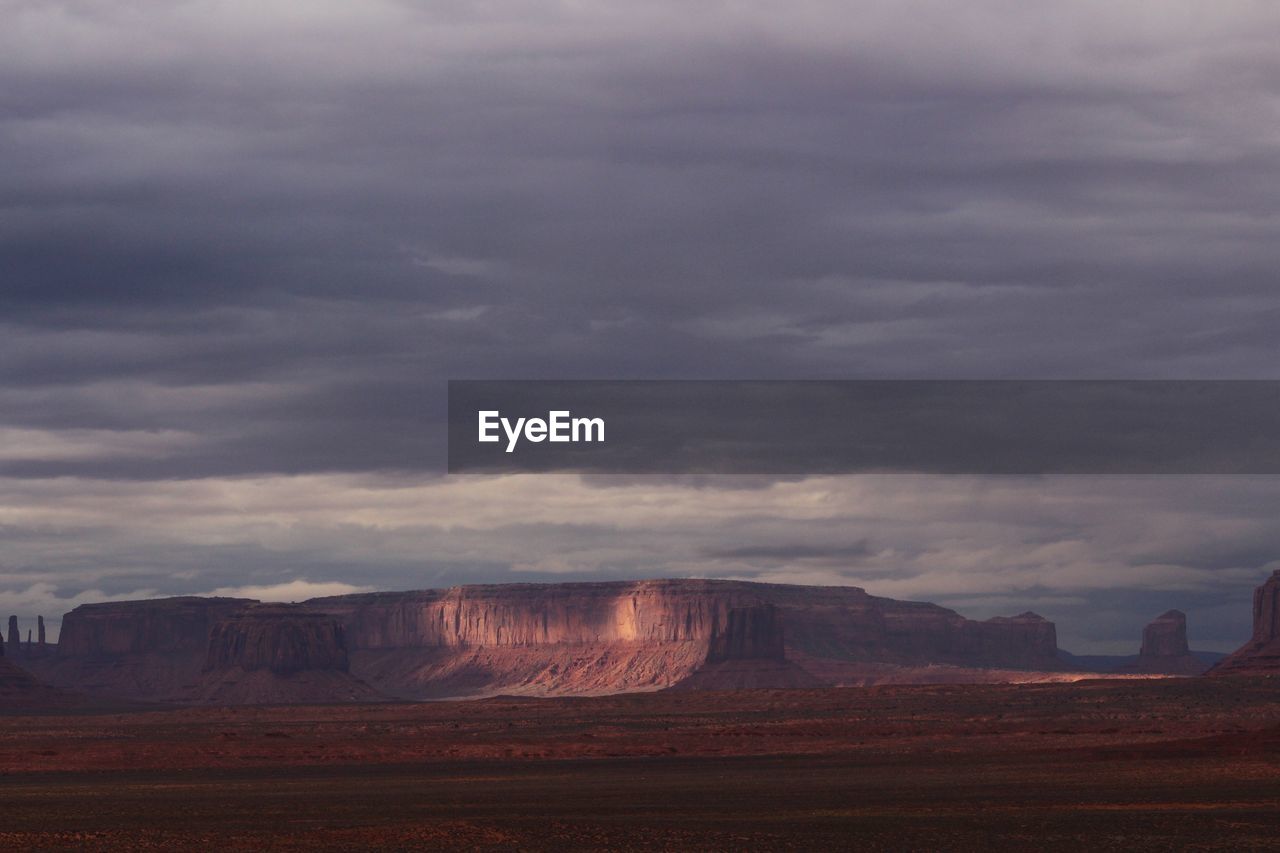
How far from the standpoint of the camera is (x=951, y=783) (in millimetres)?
80125

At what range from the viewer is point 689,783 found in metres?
84.1

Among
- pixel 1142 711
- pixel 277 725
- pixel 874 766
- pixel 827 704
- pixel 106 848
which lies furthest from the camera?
pixel 827 704

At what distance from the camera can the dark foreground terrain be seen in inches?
2344

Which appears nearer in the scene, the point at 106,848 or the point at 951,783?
the point at 106,848

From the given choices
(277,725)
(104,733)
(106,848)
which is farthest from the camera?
(277,725)

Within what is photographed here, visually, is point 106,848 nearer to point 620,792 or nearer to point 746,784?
point 620,792

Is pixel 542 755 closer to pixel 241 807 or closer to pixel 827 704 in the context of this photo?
pixel 241 807

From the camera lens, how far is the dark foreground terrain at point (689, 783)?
5953cm

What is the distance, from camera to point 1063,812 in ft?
214

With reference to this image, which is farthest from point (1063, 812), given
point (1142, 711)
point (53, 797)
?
point (1142, 711)

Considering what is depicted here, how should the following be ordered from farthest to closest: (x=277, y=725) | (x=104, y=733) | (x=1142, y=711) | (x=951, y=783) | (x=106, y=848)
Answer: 1. (x=277, y=725)
2. (x=104, y=733)
3. (x=1142, y=711)
4. (x=951, y=783)
5. (x=106, y=848)

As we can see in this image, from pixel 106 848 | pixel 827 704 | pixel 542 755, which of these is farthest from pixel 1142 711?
pixel 106 848

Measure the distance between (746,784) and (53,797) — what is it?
29984 mm

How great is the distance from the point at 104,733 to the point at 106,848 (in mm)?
110140
